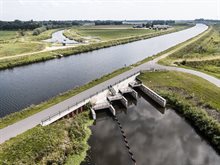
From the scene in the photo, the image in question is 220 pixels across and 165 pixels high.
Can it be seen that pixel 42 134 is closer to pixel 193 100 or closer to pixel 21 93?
pixel 21 93

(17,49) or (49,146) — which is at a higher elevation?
(49,146)

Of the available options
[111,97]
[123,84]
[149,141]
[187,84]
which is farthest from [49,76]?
[149,141]

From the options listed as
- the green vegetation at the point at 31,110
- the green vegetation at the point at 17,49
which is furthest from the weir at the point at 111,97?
the green vegetation at the point at 17,49

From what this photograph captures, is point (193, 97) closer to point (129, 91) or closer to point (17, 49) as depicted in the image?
point (129, 91)

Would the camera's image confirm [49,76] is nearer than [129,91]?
No

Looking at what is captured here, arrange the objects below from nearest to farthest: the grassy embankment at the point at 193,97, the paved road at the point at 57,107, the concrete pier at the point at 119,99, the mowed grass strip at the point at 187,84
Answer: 1. the paved road at the point at 57,107
2. the grassy embankment at the point at 193,97
3. the concrete pier at the point at 119,99
4. the mowed grass strip at the point at 187,84

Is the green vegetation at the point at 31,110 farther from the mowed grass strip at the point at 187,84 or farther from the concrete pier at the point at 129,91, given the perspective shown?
the mowed grass strip at the point at 187,84

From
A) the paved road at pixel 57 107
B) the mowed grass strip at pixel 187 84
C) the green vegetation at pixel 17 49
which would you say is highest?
the paved road at pixel 57 107

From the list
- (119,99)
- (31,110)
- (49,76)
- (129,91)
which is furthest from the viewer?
(49,76)
